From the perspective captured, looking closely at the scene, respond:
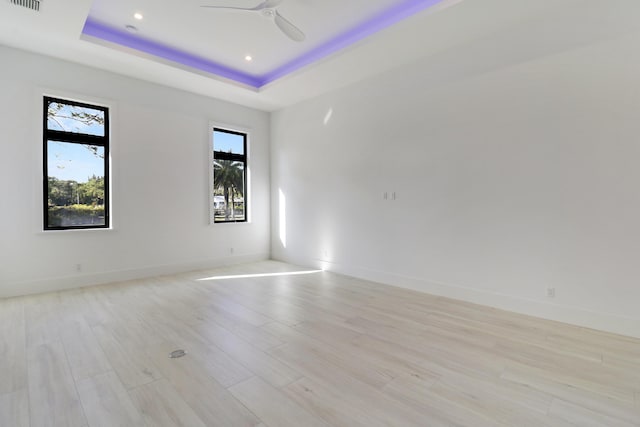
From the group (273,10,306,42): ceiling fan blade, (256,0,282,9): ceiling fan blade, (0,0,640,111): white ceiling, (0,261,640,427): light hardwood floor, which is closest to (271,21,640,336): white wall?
(0,0,640,111): white ceiling

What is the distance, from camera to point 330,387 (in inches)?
81.1

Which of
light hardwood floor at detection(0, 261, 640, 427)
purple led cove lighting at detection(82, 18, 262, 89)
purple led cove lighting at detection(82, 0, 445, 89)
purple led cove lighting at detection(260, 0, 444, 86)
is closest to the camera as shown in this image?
light hardwood floor at detection(0, 261, 640, 427)

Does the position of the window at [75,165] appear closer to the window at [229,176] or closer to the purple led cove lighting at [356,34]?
the window at [229,176]

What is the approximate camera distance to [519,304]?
346 cm

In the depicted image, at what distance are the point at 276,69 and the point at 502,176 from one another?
12.2 ft

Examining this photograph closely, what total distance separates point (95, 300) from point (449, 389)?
400 centimetres

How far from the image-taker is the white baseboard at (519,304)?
9.56 feet

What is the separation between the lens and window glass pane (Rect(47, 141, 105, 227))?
436cm

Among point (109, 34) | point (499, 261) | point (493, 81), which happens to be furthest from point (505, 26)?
point (109, 34)

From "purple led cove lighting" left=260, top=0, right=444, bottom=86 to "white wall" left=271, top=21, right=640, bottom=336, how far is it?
81 cm

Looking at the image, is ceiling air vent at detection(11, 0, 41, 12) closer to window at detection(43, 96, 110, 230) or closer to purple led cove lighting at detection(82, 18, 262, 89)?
purple led cove lighting at detection(82, 18, 262, 89)

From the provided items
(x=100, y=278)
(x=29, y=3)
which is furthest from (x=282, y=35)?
(x=100, y=278)

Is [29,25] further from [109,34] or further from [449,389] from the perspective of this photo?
[449,389]

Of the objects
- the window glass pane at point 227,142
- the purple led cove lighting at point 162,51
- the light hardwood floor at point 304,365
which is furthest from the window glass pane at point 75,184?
the window glass pane at point 227,142
